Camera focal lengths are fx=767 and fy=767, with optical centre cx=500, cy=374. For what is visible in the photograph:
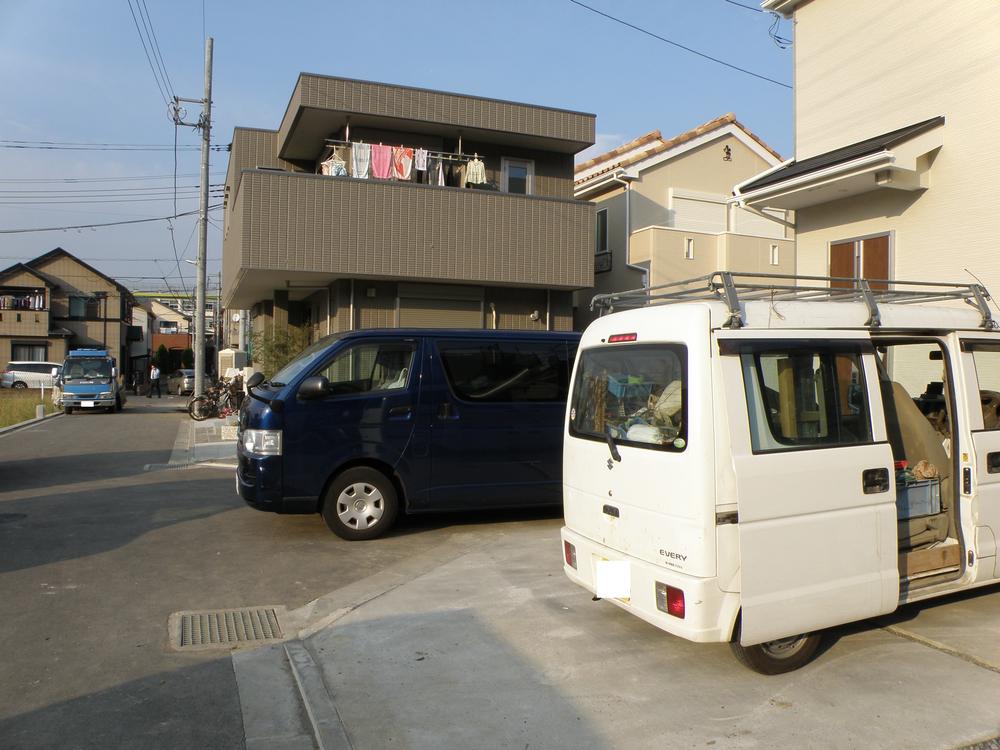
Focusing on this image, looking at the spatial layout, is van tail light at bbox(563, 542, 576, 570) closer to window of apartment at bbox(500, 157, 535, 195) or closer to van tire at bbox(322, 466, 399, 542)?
van tire at bbox(322, 466, 399, 542)

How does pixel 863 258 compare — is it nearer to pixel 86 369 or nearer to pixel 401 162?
pixel 401 162

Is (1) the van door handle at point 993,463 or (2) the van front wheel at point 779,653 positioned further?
(1) the van door handle at point 993,463

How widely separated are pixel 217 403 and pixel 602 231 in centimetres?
1141

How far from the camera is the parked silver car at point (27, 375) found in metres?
38.2

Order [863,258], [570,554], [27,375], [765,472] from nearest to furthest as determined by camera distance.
Answer: [765,472] < [570,554] < [863,258] < [27,375]

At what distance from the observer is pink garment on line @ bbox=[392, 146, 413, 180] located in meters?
15.4

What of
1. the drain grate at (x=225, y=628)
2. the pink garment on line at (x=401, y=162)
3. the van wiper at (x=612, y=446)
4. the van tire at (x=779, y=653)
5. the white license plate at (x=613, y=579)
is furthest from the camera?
the pink garment on line at (x=401, y=162)

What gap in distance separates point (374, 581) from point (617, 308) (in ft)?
9.39

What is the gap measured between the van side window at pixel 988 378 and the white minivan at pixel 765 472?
0.03m

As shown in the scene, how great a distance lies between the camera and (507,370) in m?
7.86

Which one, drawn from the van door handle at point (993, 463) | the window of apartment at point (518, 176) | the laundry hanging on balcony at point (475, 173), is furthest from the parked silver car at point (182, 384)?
the van door handle at point (993, 463)

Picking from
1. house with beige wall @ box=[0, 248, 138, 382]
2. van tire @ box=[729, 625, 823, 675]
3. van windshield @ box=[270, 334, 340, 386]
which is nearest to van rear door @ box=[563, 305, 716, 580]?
van tire @ box=[729, 625, 823, 675]

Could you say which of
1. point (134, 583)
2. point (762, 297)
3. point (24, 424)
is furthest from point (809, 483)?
point (24, 424)

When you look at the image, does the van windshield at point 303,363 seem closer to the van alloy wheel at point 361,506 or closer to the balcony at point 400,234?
the van alloy wheel at point 361,506
